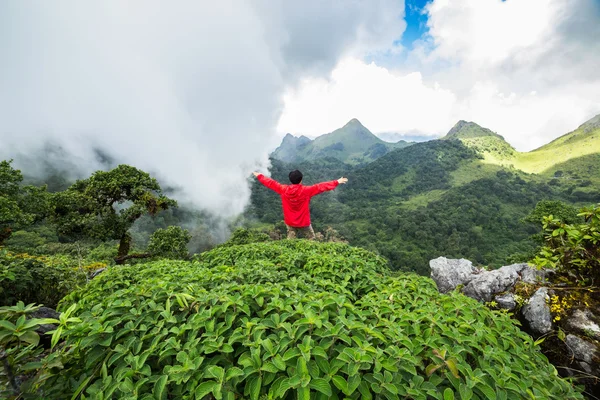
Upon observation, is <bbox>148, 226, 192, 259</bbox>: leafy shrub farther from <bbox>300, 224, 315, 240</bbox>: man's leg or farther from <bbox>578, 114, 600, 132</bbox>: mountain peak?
<bbox>578, 114, 600, 132</bbox>: mountain peak

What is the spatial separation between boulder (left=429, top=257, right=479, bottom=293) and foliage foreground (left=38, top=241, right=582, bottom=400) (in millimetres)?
3688

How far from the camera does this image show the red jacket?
27.8 feet

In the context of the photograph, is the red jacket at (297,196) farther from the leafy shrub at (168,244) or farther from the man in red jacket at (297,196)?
the leafy shrub at (168,244)

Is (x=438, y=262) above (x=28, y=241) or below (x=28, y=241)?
below

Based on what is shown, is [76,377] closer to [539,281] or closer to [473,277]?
[539,281]

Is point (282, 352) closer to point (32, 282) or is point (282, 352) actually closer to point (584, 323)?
point (584, 323)

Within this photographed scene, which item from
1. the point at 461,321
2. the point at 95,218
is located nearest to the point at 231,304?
the point at 461,321

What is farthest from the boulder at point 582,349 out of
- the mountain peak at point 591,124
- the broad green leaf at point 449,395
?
the mountain peak at point 591,124

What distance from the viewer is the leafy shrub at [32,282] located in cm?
477

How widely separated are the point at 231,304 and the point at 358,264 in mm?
3169

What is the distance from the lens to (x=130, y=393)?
1907mm

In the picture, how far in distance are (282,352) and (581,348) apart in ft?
15.2

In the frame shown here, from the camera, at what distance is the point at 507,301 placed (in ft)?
16.8

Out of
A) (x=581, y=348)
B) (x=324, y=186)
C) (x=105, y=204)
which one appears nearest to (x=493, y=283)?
(x=581, y=348)
